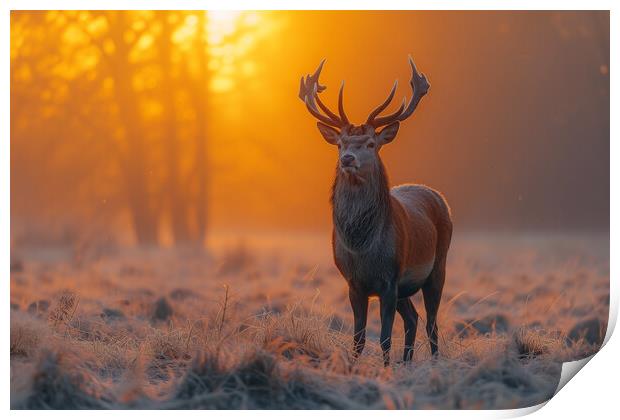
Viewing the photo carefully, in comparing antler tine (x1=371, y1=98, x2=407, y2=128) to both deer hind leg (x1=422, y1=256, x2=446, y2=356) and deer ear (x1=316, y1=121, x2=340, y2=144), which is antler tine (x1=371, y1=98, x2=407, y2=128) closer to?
deer ear (x1=316, y1=121, x2=340, y2=144)

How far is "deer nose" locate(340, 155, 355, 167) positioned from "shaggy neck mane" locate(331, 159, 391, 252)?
0.27m

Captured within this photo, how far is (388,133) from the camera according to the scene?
284 inches

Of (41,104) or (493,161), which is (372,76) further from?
(41,104)

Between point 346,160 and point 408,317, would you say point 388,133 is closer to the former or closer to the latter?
point 346,160

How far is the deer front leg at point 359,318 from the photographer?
7.04 meters

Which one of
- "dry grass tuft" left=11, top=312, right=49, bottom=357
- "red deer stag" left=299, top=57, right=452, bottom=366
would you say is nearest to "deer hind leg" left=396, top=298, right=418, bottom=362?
"red deer stag" left=299, top=57, right=452, bottom=366

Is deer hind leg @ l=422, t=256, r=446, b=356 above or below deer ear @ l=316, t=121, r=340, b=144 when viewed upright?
below

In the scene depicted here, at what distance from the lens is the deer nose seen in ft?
22.4

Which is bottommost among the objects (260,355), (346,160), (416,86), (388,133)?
(260,355)

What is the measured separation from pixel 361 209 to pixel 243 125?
12610 millimetres

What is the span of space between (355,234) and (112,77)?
1178 cm

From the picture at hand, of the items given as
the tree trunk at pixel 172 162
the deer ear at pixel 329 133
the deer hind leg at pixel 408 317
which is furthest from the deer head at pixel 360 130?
the tree trunk at pixel 172 162

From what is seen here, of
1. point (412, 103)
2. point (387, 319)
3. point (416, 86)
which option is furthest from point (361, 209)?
point (416, 86)

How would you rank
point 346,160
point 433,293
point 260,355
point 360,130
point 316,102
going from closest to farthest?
point 260,355 → point 346,160 → point 360,130 → point 316,102 → point 433,293
